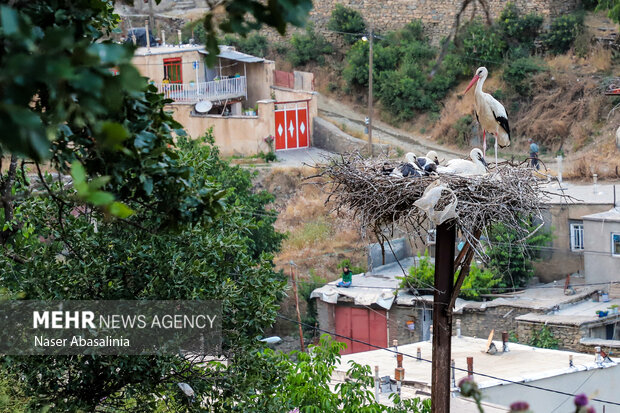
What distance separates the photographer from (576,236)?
21.2m

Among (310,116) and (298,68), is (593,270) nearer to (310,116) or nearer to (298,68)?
(310,116)

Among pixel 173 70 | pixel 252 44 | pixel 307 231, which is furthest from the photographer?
pixel 252 44

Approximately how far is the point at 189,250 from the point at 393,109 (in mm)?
25791

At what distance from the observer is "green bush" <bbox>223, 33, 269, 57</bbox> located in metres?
36.1

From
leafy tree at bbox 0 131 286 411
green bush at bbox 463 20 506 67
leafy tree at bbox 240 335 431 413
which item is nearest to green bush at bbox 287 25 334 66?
green bush at bbox 463 20 506 67

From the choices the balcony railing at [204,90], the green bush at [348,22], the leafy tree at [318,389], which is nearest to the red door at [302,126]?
the balcony railing at [204,90]

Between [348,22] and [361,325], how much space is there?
60.7 feet

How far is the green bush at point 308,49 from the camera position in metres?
35.6

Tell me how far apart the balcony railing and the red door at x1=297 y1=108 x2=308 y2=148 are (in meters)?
2.79

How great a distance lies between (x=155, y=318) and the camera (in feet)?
22.2

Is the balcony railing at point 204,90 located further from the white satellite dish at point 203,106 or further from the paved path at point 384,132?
the paved path at point 384,132

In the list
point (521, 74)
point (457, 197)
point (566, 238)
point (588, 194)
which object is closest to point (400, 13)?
point (521, 74)

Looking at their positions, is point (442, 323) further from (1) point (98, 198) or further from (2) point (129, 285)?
(1) point (98, 198)

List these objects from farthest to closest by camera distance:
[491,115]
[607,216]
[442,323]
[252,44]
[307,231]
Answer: [252,44]
[307,231]
[607,216]
[491,115]
[442,323]
